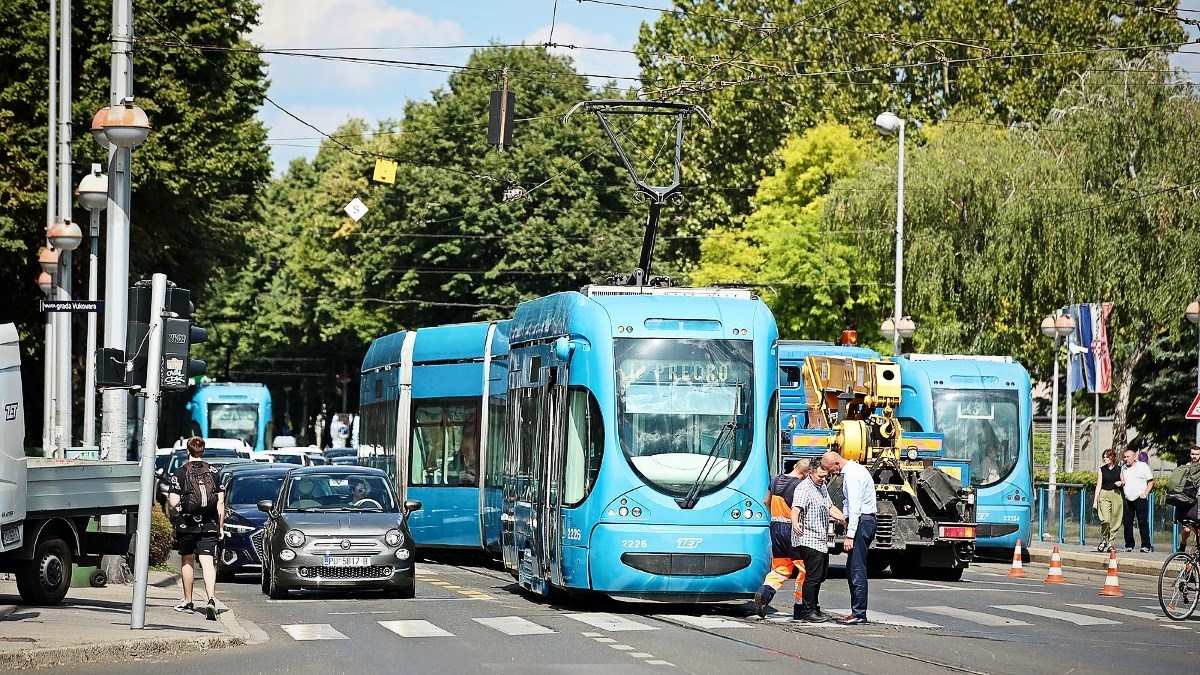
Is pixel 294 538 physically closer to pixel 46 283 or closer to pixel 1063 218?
pixel 46 283

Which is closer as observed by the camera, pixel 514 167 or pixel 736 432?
pixel 736 432

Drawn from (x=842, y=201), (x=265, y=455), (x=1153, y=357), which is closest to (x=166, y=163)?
(x=265, y=455)

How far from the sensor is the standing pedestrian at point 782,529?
18.8 m

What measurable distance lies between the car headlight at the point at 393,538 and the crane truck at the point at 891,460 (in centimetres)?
628

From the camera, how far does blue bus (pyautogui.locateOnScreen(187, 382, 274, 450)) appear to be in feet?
206

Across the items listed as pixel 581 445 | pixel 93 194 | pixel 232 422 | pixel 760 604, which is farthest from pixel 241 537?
pixel 232 422

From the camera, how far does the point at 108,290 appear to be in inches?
846

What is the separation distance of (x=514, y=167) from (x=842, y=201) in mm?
12448

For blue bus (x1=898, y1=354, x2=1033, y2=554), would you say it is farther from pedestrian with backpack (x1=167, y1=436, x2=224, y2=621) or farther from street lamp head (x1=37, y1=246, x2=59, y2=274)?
pedestrian with backpack (x1=167, y1=436, x2=224, y2=621)

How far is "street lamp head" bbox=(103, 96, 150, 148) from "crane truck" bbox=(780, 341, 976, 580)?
396 inches

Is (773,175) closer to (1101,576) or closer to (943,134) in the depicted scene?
(943,134)

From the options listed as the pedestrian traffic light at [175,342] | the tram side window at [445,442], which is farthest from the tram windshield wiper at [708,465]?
the tram side window at [445,442]

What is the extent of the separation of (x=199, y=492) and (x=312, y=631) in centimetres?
192

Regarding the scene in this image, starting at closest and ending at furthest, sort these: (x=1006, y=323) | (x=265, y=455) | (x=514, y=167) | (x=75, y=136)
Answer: (x=75, y=136) < (x=265, y=455) < (x=1006, y=323) < (x=514, y=167)
